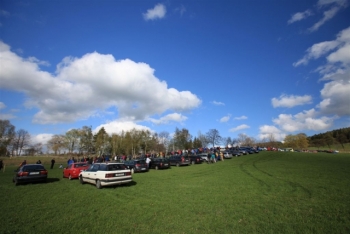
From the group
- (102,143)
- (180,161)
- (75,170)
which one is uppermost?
(102,143)

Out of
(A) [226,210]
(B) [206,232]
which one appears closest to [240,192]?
(A) [226,210]

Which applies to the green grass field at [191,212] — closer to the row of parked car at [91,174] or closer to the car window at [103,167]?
the row of parked car at [91,174]

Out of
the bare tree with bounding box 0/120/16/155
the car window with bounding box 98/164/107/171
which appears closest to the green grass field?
the car window with bounding box 98/164/107/171

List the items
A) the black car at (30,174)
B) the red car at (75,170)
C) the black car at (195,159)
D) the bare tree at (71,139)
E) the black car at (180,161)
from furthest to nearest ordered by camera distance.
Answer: the bare tree at (71,139) < the black car at (195,159) < the black car at (180,161) < the red car at (75,170) < the black car at (30,174)

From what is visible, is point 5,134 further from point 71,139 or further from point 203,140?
point 203,140

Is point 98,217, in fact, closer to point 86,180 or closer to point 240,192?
point 240,192

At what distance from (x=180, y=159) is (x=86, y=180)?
52.1 ft

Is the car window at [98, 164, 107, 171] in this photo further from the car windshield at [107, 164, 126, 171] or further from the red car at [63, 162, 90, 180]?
the red car at [63, 162, 90, 180]

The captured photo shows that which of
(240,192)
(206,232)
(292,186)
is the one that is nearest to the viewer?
(206,232)

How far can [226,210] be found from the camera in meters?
6.66

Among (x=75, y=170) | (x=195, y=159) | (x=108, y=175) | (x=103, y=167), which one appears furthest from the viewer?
(x=195, y=159)

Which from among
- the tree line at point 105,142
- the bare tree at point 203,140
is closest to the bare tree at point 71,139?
the tree line at point 105,142

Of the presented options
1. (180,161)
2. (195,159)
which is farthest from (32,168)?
(195,159)

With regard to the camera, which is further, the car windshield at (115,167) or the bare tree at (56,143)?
the bare tree at (56,143)
